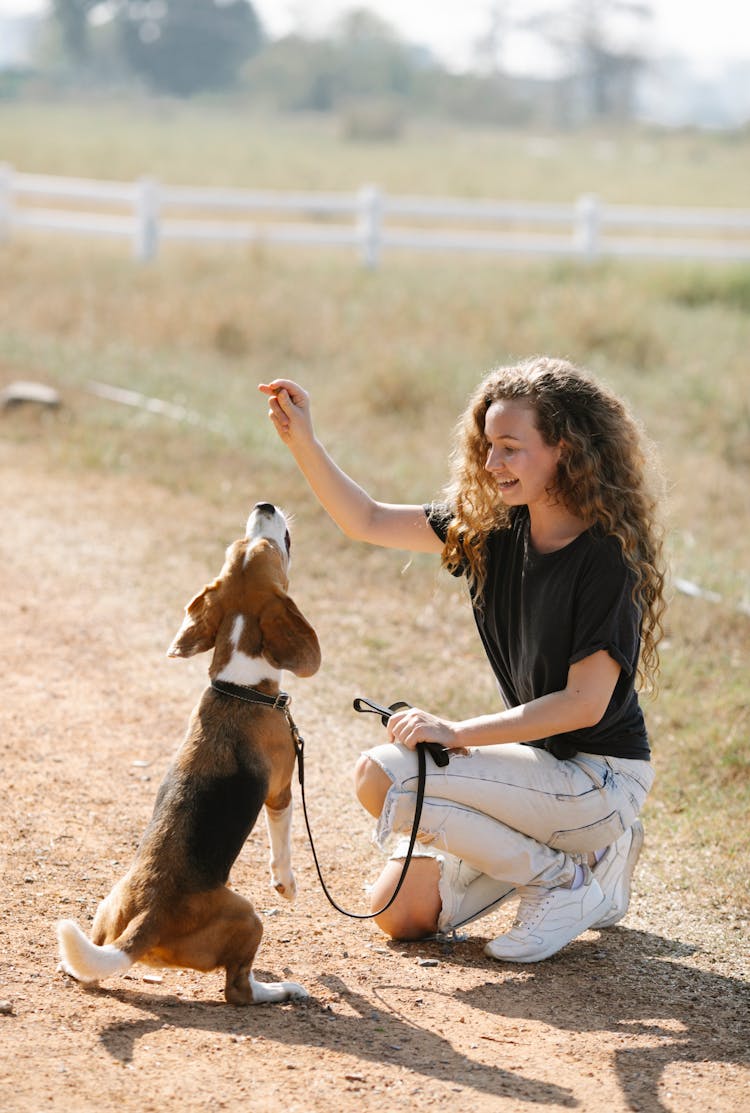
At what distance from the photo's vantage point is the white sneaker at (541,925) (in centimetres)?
436

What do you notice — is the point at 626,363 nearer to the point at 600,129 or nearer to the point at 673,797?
the point at 673,797

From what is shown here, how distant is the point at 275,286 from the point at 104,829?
12.1m

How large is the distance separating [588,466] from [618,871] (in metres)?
1.32

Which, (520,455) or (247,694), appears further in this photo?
(520,455)

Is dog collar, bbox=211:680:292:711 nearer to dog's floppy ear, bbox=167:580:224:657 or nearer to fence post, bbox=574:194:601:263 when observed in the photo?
dog's floppy ear, bbox=167:580:224:657

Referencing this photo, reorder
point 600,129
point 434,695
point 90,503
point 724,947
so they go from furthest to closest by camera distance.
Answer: point 600,129 < point 90,503 < point 434,695 < point 724,947

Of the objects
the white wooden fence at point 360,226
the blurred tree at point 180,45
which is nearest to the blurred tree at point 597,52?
the blurred tree at point 180,45

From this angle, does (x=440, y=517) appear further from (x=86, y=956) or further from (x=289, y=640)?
(x=86, y=956)

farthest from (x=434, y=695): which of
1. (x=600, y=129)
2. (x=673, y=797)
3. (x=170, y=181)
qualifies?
(x=600, y=129)

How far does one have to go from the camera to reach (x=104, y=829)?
5.04 meters

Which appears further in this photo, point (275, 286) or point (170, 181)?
point (170, 181)

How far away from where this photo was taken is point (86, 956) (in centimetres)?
350

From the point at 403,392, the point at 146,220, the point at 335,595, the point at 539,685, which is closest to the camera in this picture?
the point at 539,685

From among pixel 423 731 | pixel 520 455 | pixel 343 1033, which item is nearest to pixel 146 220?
pixel 520 455
